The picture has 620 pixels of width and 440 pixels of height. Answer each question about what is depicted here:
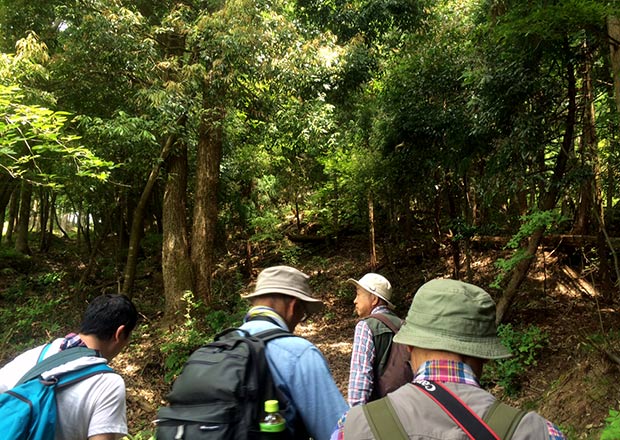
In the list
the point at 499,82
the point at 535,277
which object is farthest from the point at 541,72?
the point at 535,277

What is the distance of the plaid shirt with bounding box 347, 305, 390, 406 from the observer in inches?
96.1

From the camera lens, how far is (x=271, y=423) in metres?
1.45

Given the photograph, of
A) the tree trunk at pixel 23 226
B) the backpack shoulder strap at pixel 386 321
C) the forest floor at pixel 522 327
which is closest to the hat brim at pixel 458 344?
the backpack shoulder strap at pixel 386 321

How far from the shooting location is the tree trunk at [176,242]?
900 cm

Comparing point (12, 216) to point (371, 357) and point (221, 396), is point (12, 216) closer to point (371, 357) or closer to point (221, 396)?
point (371, 357)

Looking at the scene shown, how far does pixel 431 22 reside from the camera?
10031mm

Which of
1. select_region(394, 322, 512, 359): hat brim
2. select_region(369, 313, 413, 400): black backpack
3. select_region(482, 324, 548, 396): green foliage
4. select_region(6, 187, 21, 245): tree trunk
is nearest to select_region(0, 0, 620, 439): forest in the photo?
select_region(482, 324, 548, 396): green foliage

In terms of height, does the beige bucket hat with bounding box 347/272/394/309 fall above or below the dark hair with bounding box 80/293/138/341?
above

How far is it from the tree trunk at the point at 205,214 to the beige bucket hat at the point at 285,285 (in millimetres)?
7431

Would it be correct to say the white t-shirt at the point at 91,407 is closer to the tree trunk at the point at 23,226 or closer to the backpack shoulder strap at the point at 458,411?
the backpack shoulder strap at the point at 458,411

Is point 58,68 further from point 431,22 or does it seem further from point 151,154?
point 431,22

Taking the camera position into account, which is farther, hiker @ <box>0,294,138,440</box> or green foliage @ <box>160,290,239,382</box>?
green foliage @ <box>160,290,239,382</box>

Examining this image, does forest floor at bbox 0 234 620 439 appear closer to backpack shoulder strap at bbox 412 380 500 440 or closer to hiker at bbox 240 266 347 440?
hiker at bbox 240 266 347 440

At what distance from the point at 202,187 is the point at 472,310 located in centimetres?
841
